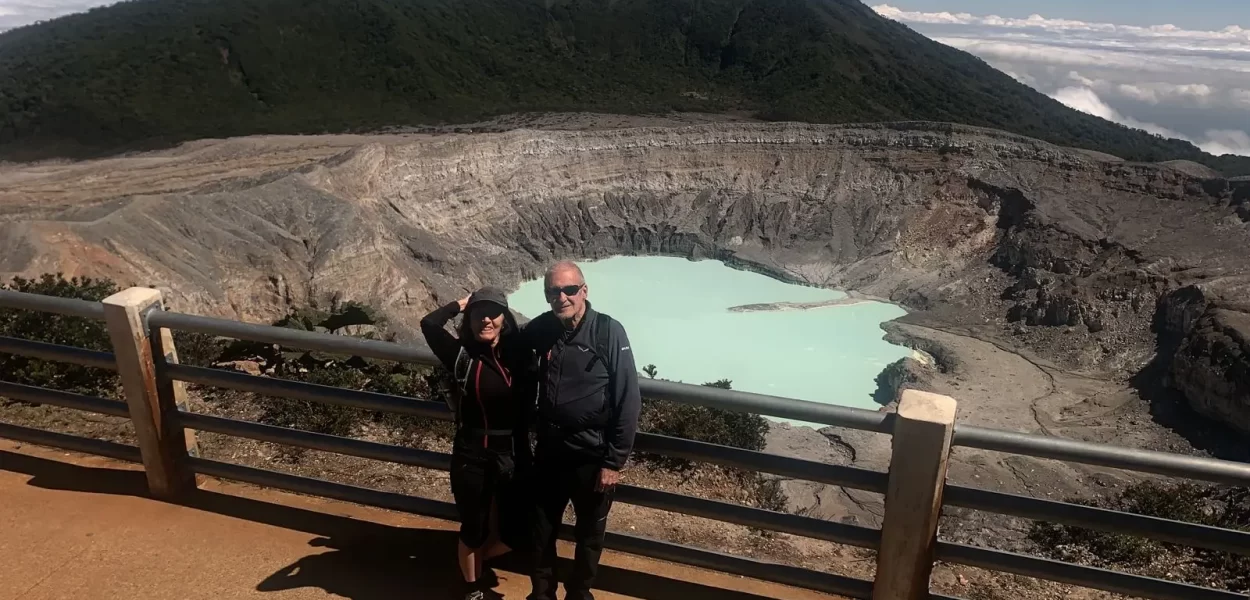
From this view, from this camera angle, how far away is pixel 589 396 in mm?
3939

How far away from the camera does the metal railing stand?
12.7 ft

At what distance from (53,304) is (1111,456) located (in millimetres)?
6268

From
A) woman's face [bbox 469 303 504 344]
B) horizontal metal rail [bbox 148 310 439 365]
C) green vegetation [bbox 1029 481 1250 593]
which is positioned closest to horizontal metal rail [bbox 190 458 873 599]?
horizontal metal rail [bbox 148 310 439 365]

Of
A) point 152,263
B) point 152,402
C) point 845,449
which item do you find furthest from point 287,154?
point 152,402

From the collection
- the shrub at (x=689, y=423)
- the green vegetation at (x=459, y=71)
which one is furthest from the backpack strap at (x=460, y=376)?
the green vegetation at (x=459, y=71)

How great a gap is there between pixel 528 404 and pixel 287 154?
3848 cm

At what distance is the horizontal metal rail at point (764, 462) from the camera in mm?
4203

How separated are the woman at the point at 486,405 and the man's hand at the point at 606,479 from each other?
0.46m

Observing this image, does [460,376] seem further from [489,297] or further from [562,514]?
[562,514]

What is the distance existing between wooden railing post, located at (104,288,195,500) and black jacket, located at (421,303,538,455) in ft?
7.14

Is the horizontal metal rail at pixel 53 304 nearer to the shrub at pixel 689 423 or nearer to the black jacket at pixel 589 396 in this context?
the black jacket at pixel 589 396

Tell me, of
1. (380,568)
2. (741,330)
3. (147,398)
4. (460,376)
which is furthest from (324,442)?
(741,330)

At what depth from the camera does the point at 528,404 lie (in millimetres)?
4152

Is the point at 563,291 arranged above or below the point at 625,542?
A: above
